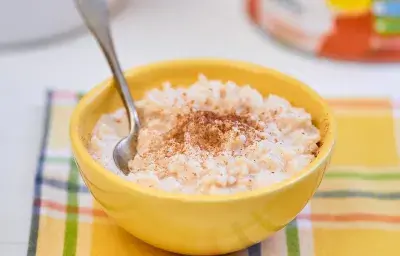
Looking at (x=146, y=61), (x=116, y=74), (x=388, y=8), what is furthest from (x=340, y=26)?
(x=116, y=74)

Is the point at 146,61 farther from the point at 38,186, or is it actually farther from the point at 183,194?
the point at 183,194

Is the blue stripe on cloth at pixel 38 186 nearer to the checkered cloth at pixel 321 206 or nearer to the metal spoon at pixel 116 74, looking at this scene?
the checkered cloth at pixel 321 206

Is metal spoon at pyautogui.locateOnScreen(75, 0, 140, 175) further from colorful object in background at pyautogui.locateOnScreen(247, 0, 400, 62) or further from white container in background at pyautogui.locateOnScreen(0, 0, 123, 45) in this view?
colorful object in background at pyautogui.locateOnScreen(247, 0, 400, 62)

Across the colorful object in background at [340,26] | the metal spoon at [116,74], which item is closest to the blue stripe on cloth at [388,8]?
the colorful object in background at [340,26]

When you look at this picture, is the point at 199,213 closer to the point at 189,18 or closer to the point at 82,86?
the point at 82,86

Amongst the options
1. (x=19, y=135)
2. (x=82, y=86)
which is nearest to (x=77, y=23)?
(x=82, y=86)

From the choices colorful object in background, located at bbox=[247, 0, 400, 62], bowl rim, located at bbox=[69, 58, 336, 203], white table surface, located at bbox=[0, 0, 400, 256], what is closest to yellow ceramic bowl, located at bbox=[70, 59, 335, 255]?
bowl rim, located at bbox=[69, 58, 336, 203]
